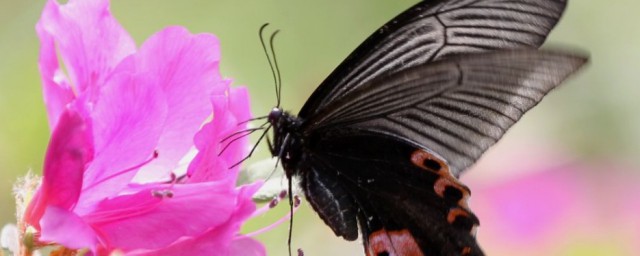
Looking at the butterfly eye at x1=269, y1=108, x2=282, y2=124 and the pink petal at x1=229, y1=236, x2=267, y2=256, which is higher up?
the butterfly eye at x1=269, y1=108, x2=282, y2=124

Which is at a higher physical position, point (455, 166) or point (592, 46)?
point (455, 166)

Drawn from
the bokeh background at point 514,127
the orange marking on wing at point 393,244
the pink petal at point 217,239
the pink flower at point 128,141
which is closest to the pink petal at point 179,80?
the pink flower at point 128,141

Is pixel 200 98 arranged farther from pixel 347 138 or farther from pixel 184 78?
pixel 347 138

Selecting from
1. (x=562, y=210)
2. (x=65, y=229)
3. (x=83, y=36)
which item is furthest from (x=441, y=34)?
(x=562, y=210)

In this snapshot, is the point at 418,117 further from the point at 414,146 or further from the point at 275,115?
the point at 275,115

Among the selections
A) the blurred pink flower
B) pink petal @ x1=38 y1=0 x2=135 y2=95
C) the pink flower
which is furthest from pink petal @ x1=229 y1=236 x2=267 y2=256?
the blurred pink flower

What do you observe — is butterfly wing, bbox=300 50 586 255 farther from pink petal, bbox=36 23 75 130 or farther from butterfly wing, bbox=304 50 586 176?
pink petal, bbox=36 23 75 130

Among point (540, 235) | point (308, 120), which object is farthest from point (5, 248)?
point (540, 235)

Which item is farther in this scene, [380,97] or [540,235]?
[540,235]
